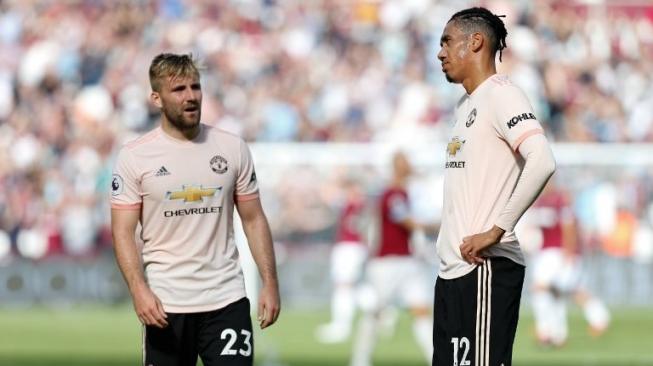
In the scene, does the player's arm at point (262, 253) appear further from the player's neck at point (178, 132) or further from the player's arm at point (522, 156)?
the player's arm at point (522, 156)

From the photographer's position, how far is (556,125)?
26.3 meters

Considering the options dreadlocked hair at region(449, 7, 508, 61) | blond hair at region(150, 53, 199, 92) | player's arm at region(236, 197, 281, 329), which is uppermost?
dreadlocked hair at region(449, 7, 508, 61)

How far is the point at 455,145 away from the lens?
7.58 meters

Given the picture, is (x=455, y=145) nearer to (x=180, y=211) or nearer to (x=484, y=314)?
(x=484, y=314)

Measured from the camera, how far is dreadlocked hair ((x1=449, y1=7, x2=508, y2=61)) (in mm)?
7586

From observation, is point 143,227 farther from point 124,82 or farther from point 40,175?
point 124,82

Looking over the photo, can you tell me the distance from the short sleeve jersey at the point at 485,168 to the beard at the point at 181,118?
1499 millimetres

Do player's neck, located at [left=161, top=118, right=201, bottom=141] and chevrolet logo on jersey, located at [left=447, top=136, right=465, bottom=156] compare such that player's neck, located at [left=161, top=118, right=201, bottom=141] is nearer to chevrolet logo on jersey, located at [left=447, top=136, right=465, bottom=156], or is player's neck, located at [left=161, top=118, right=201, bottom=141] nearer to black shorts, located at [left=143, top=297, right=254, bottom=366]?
black shorts, located at [left=143, top=297, right=254, bottom=366]

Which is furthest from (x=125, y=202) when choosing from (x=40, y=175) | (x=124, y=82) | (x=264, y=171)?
(x=124, y=82)

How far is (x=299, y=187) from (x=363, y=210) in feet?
3.51

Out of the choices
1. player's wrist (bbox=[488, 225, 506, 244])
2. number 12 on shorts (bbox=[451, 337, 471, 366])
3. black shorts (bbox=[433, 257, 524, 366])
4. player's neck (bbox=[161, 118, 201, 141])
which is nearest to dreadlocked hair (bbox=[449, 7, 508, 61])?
player's wrist (bbox=[488, 225, 506, 244])

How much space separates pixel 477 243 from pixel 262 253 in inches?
59.9

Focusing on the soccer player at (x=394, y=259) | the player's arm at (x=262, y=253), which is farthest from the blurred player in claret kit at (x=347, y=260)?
the player's arm at (x=262, y=253)

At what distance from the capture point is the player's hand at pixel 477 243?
7254 mm
